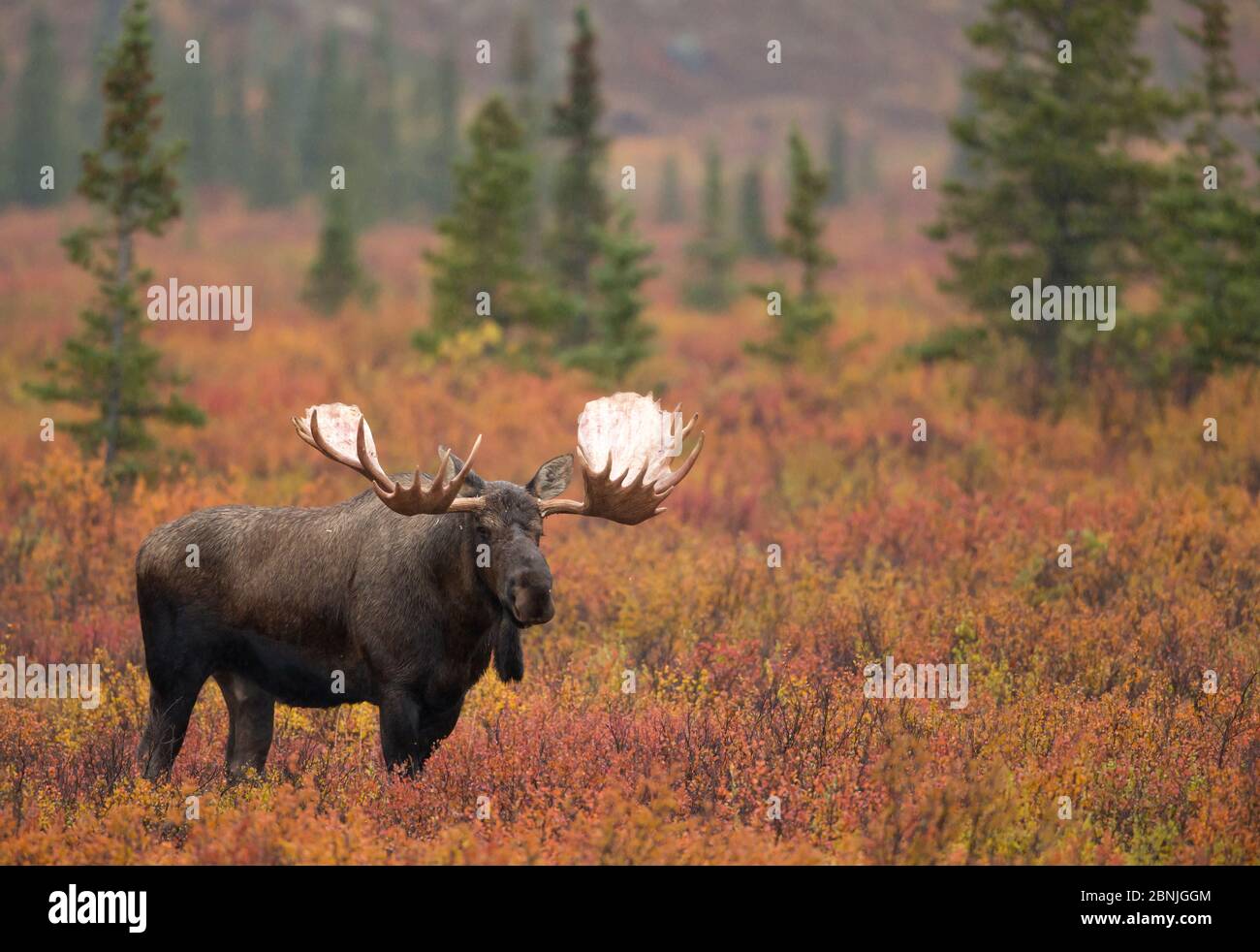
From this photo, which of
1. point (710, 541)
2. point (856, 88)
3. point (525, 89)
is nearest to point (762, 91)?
point (856, 88)

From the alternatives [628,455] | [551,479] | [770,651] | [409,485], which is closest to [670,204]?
[770,651]

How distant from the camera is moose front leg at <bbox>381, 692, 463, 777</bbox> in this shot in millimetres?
7219

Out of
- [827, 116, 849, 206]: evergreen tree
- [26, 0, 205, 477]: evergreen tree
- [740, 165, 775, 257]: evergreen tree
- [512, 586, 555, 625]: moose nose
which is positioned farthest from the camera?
[827, 116, 849, 206]: evergreen tree

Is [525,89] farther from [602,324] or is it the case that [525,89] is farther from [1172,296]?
[1172,296]

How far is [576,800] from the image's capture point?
23.7ft

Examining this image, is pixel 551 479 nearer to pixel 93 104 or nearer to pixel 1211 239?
pixel 1211 239

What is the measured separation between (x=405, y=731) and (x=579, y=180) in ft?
63.8

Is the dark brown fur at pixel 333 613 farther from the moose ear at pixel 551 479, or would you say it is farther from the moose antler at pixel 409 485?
the moose antler at pixel 409 485

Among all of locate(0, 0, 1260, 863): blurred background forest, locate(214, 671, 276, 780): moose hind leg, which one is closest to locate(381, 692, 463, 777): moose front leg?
locate(0, 0, 1260, 863): blurred background forest

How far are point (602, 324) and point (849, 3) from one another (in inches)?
4923

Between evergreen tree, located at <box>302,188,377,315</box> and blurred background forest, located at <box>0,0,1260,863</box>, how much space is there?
10cm

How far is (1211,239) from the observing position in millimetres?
18406

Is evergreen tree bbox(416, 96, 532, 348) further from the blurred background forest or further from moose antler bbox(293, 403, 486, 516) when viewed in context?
moose antler bbox(293, 403, 486, 516)

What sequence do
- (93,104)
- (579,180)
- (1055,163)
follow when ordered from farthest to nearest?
1. (93,104)
2. (579,180)
3. (1055,163)
